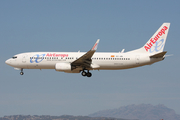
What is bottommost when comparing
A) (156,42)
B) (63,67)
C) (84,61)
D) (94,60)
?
(63,67)

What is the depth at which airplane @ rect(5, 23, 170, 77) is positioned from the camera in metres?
54.6

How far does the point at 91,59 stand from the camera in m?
55.0

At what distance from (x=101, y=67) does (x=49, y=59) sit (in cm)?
984

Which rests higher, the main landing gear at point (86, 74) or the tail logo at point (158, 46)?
the tail logo at point (158, 46)

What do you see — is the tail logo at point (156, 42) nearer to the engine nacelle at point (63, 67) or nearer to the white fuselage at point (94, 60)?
the white fuselage at point (94, 60)

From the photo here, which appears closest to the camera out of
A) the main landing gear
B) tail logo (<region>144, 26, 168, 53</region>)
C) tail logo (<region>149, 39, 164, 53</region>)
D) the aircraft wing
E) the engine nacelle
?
the aircraft wing

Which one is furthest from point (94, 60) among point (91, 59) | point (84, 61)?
point (84, 61)

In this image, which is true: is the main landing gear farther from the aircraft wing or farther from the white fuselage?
the aircraft wing

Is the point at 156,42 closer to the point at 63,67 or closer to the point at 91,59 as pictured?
the point at 91,59

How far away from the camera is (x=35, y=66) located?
56500 millimetres

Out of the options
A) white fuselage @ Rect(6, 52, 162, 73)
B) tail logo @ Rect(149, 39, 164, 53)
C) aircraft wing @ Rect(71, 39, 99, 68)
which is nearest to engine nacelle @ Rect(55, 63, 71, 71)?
aircraft wing @ Rect(71, 39, 99, 68)

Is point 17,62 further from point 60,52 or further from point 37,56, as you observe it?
point 60,52

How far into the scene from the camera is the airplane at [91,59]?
54.6 meters

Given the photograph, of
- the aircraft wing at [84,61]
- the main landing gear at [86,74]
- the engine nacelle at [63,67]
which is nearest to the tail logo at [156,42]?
the aircraft wing at [84,61]
